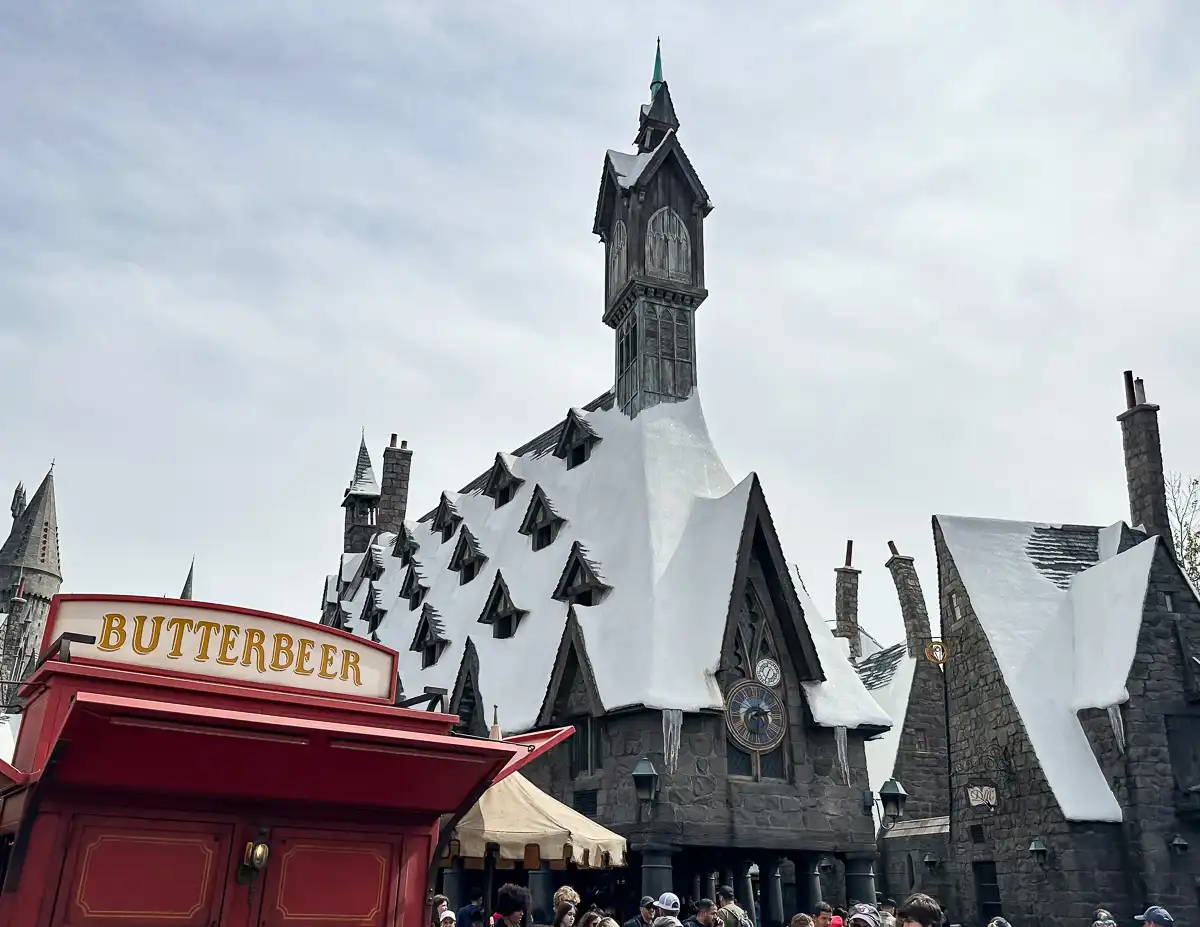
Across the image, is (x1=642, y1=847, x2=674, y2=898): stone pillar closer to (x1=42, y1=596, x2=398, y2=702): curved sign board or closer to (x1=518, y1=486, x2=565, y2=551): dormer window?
(x1=518, y1=486, x2=565, y2=551): dormer window

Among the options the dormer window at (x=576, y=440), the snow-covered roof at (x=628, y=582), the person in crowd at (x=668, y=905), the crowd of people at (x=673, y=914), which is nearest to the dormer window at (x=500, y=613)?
the snow-covered roof at (x=628, y=582)

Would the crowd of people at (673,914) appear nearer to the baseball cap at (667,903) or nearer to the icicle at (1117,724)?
the baseball cap at (667,903)

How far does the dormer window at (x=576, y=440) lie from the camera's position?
24484 millimetres

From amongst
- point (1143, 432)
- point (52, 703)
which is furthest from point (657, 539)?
point (52, 703)

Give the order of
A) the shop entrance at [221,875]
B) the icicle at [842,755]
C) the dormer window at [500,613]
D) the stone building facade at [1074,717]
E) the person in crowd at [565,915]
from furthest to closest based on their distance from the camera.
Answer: the dormer window at [500,613], the icicle at [842,755], the stone building facade at [1074,717], the person in crowd at [565,915], the shop entrance at [221,875]

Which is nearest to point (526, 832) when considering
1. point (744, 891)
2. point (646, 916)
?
point (646, 916)

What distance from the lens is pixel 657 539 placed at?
65.5 ft

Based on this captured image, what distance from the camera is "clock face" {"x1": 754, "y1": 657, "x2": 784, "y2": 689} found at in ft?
61.4

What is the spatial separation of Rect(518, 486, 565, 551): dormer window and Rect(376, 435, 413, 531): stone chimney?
13246 millimetres

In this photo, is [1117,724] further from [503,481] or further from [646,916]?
[503,481]

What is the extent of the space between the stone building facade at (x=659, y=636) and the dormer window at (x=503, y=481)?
0.12 metres

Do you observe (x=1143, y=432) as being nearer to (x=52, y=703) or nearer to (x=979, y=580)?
(x=979, y=580)

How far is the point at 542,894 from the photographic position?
60.8 feet

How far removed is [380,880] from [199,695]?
1.87 meters
